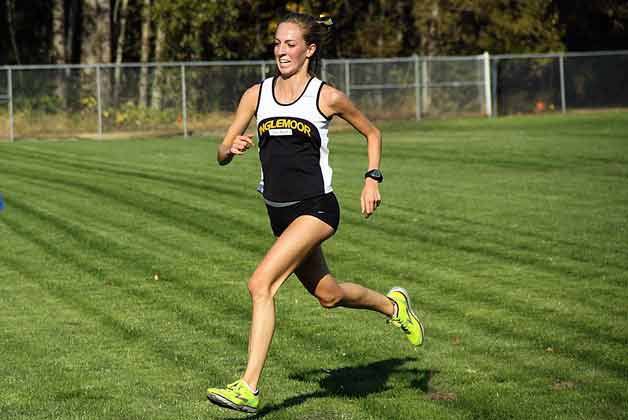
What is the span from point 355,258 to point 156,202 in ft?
18.7

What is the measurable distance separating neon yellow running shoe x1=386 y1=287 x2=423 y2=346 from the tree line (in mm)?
34320

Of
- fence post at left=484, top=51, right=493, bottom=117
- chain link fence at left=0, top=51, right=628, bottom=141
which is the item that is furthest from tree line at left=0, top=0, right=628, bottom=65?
fence post at left=484, top=51, right=493, bottom=117

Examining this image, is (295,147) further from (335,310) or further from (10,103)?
(10,103)

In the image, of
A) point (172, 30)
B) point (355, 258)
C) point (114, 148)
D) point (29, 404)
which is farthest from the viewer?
point (172, 30)

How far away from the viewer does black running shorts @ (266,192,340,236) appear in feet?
22.8

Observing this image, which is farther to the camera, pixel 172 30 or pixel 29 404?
pixel 172 30

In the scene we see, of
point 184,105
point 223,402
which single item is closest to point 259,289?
point 223,402

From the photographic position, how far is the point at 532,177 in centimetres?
2088

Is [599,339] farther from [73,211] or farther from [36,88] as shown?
[36,88]

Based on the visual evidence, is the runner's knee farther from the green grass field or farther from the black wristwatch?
the black wristwatch

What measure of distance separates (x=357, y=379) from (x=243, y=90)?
29.6m

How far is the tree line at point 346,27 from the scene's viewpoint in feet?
140

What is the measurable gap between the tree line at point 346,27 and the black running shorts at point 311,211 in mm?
35190

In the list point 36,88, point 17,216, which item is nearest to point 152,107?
point 36,88
